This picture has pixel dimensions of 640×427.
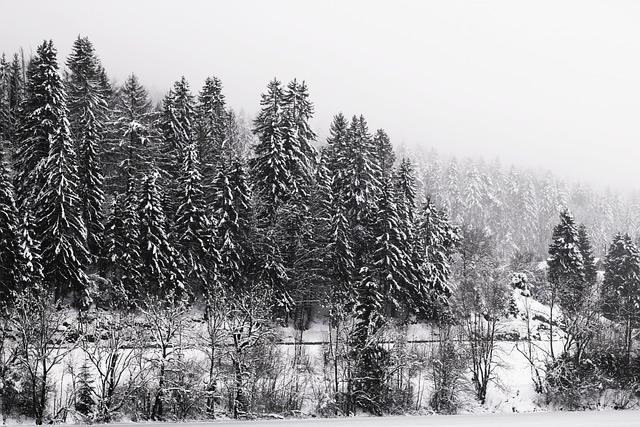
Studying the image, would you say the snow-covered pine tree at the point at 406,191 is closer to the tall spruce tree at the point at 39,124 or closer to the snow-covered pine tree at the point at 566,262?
the snow-covered pine tree at the point at 566,262

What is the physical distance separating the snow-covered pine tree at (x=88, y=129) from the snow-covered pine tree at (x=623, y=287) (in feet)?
146

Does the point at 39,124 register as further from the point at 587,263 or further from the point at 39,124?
the point at 587,263

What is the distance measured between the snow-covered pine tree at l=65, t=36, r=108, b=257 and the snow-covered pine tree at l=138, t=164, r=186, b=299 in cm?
388

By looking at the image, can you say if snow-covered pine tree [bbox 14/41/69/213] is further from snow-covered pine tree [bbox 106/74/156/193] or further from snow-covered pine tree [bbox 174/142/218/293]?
snow-covered pine tree [bbox 174/142/218/293]

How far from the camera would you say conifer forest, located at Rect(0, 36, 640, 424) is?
101 feet

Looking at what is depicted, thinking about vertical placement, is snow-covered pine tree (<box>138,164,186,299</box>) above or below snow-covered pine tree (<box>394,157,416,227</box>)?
below

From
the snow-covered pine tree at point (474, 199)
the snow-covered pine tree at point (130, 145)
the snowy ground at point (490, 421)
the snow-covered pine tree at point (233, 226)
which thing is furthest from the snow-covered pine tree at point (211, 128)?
the snow-covered pine tree at point (474, 199)

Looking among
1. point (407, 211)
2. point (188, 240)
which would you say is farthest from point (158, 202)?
point (407, 211)

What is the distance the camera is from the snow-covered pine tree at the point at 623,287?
45.0 meters

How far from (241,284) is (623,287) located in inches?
1582

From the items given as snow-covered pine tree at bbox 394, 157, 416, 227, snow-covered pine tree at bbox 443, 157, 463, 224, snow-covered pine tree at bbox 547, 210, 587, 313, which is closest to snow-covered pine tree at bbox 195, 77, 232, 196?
snow-covered pine tree at bbox 394, 157, 416, 227

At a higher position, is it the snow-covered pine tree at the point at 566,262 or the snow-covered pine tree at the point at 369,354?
the snow-covered pine tree at the point at 566,262

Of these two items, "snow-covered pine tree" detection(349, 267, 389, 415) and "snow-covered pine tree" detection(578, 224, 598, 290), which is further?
"snow-covered pine tree" detection(578, 224, 598, 290)

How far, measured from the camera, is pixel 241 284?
137 ft
